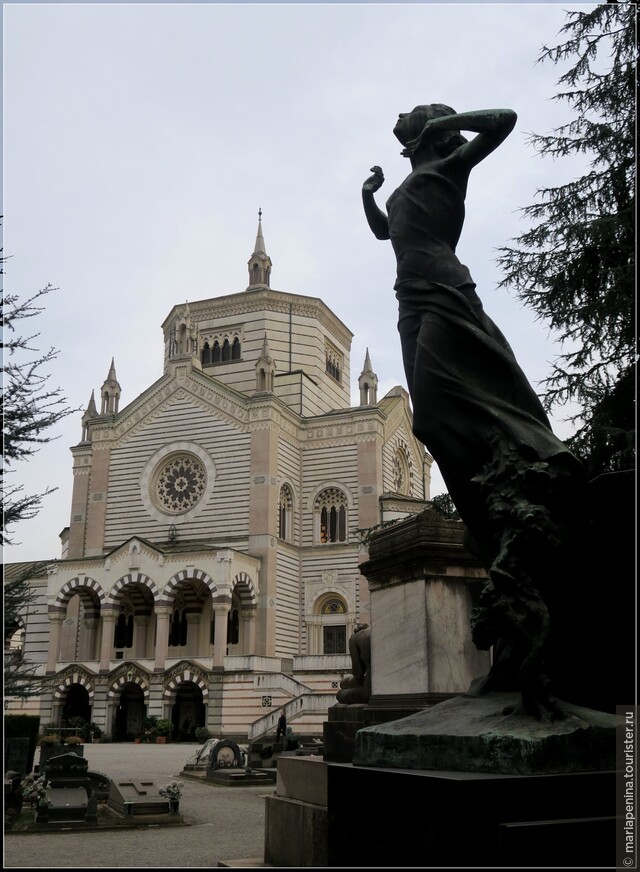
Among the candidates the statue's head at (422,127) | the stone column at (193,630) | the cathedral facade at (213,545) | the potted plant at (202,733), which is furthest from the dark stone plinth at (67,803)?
the stone column at (193,630)

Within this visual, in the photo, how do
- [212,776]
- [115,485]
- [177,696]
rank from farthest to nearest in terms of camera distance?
[115,485]
[177,696]
[212,776]

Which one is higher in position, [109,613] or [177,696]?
[109,613]

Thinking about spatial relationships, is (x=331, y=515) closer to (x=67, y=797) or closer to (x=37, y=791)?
(x=37, y=791)

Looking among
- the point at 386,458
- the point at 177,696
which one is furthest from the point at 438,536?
the point at 386,458

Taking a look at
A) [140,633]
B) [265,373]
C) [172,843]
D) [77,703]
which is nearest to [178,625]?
[140,633]

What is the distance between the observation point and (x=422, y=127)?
509 centimetres

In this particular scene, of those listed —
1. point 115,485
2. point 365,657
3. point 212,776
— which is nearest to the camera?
point 365,657

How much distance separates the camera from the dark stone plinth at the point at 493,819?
9.53 ft

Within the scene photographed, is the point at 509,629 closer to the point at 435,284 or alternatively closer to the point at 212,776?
the point at 435,284

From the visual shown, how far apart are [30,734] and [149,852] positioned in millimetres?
13586

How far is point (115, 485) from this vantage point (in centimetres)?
4594

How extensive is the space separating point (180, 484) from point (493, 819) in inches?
1691

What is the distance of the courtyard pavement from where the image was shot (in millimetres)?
6852

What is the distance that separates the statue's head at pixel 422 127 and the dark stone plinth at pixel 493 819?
11.5 ft
